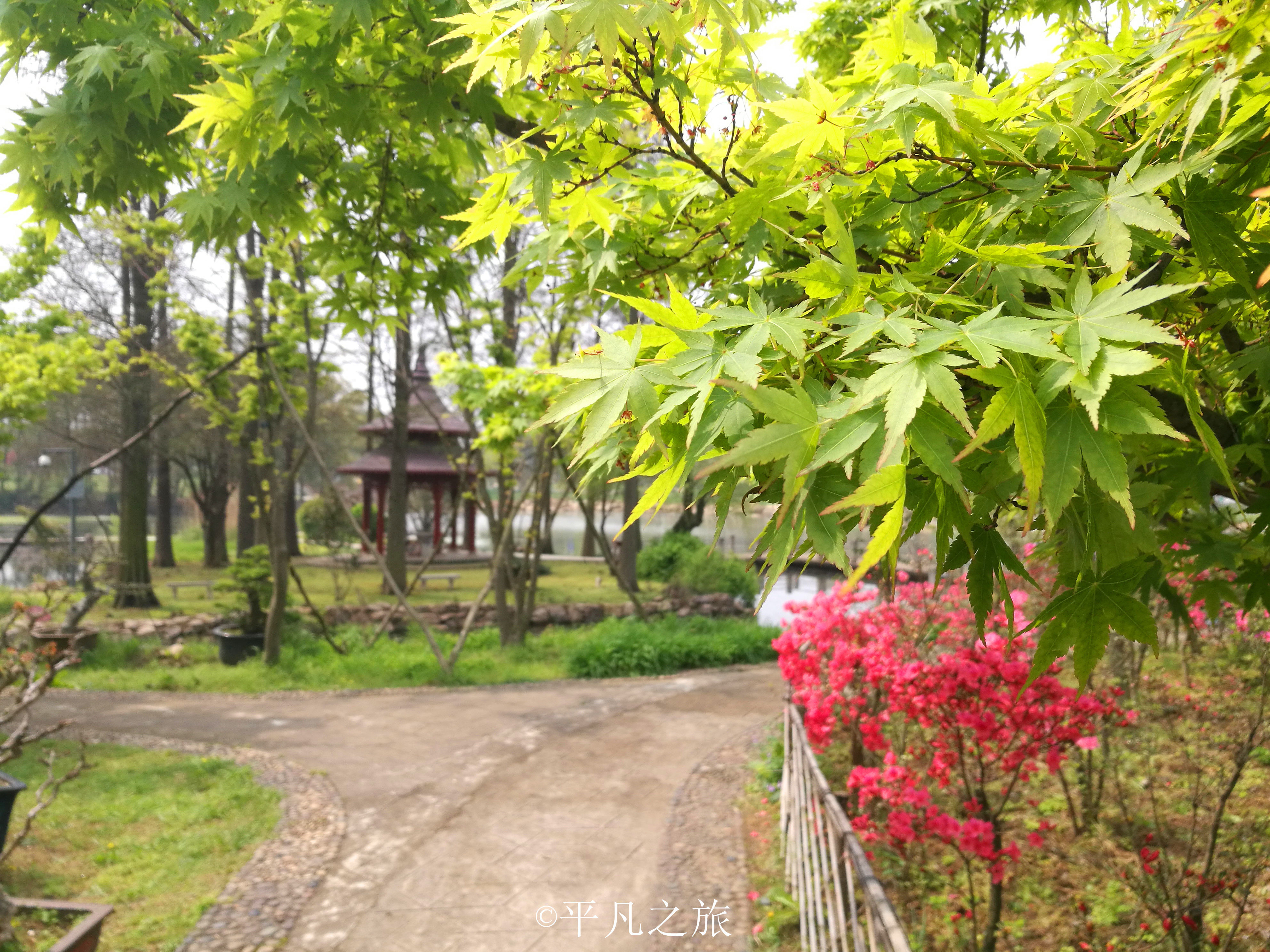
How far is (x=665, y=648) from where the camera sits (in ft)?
36.7

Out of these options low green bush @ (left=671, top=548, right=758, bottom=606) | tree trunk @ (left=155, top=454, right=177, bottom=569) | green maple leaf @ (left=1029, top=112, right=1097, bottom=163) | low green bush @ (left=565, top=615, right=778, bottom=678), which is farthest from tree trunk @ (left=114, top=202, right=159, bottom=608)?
green maple leaf @ (left=1029, top=112, right=1097, bottom=163)

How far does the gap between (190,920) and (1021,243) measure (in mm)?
5008

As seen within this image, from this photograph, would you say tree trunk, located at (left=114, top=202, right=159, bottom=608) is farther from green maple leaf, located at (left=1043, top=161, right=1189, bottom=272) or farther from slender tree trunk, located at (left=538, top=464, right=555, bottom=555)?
green maple leaf, located at (left=1043, top=161, right=1189, bottom=272)

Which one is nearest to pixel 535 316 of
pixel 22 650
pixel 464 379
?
pixel 464 379

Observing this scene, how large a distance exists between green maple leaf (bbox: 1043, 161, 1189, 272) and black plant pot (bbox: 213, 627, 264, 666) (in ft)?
39.1

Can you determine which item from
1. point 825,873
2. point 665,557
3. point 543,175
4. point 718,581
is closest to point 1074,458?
point 543,175

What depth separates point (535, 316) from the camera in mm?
9945

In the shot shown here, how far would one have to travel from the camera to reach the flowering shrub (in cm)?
370

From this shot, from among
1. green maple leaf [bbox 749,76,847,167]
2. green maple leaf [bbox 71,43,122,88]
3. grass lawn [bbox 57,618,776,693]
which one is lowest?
grass lawn [bbox 57,618,776,693]

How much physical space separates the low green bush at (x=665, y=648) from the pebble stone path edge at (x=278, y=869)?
15.0ft

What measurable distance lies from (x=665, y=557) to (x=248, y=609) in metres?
9.41

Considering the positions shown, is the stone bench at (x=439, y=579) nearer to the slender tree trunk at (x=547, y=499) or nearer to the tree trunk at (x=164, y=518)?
the slender tree trunk at (x=547, y=499)

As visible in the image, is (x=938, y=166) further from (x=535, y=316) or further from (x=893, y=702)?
(x=535, y=316)

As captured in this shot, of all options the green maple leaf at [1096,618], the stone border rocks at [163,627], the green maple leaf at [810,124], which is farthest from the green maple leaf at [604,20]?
the stone border rocks at [163,627]
